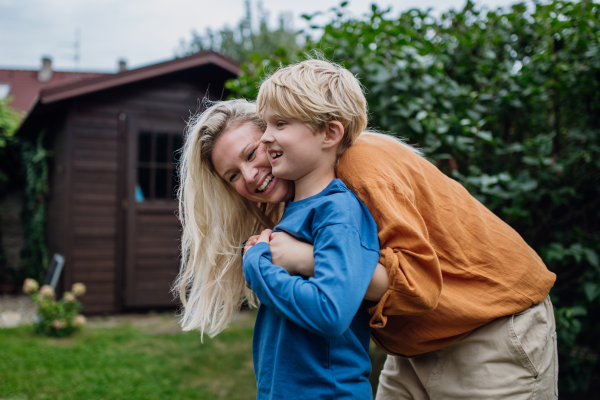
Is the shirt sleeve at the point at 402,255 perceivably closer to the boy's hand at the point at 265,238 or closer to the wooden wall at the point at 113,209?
the boy's hand at the point at 265,238

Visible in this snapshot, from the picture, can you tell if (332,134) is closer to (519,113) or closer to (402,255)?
(402,255)

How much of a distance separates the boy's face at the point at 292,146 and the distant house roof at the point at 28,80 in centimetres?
2173

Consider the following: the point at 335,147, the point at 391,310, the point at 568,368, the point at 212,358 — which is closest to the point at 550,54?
the point at 568,368

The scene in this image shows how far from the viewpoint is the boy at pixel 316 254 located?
1.03m

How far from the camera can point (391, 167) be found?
1.24m

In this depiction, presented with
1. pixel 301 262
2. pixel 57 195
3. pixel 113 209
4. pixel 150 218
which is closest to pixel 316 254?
pixel 301 262

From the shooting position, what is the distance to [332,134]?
1.26 meters

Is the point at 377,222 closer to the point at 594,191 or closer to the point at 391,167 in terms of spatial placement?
the point at 391,167

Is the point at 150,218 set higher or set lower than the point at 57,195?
lower

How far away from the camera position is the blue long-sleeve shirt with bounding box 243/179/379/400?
102cm

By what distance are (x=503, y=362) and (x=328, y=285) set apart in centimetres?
73

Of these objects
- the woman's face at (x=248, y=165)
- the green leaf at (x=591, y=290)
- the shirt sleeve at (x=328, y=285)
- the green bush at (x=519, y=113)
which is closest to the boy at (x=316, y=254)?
the shirt sleeve at (x=328, y=285)

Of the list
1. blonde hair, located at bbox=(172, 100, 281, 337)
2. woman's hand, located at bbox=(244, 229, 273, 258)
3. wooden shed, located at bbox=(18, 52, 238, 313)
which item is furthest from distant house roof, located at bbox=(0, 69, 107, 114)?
woman's hand, located at bbox=(244, 229, 273, 258)

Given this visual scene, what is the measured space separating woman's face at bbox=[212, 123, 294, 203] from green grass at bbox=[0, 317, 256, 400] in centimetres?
274
